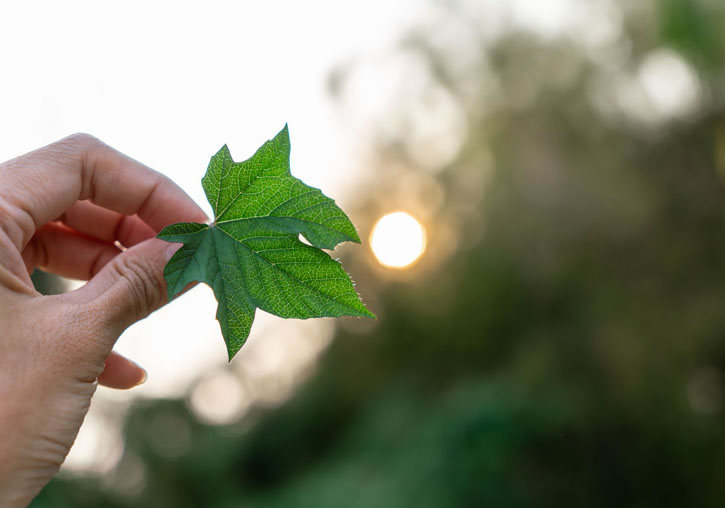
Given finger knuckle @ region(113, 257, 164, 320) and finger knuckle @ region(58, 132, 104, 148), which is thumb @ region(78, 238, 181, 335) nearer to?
finger knuckle @ region(113, 257, 164, 320)

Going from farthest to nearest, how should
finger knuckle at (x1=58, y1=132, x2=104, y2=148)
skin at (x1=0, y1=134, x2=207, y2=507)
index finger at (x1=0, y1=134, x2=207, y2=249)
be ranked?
1. finger knuckle at (x1=58, y1=132, x2=104, y2=148)
2. index finger at (x1=0, y1=134, x2=207, y2=249)
3. skin at (x1=0, y1=134, x2=207, y2=507)

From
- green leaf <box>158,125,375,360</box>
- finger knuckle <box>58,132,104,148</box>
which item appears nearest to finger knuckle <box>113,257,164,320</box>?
green leaf <box>158,125,375,360</box>

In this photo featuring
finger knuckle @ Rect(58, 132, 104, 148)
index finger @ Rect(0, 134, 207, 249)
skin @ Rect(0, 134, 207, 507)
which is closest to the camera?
skin @ Rect(0, 134, 207, 507)

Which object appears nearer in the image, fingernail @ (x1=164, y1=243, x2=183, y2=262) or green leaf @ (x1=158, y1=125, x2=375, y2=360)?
green leaf @ (x1=158, y1=125, x2=375, y2=360)

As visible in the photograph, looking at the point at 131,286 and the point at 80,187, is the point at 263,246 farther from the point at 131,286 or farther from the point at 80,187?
the point at 80,187

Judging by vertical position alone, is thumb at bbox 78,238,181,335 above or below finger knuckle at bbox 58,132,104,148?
below
